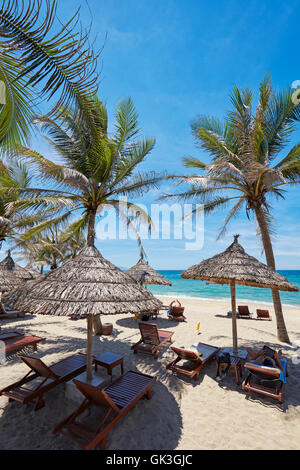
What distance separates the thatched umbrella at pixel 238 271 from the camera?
17.7ft

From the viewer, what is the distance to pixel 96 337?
27.3 ft

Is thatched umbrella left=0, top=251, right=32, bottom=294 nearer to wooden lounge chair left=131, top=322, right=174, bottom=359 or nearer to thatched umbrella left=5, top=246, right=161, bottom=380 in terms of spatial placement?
thatched umbrella left=5, top=246, right=161, bottom=380

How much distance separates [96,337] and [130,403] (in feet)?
17.0

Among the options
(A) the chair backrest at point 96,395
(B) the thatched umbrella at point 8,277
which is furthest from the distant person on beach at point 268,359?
(B) the thatched umbrella at point 8,277

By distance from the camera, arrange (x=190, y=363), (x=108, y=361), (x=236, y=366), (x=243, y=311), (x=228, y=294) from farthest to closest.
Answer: (x=228, y=294) < (x=243, y=311) < (x=190, y=363) < (x=236, y=366) < (x=108, y=361)

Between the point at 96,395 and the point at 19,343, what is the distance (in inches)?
185

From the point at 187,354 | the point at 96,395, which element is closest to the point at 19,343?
the point at 96,395

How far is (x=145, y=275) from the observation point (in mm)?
11555

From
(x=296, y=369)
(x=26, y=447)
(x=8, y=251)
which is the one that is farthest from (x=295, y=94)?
(x=8, y=251)

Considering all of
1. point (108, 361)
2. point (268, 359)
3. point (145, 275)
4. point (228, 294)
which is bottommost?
point (228, 294)

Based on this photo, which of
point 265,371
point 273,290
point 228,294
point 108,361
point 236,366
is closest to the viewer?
point 265,371

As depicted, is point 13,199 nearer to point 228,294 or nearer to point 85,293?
point 85,293

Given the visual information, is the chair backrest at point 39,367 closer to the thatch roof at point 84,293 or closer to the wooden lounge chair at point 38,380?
the wooden lounge chair at point 38,380

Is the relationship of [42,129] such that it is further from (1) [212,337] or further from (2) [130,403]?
(1) [212,337]
